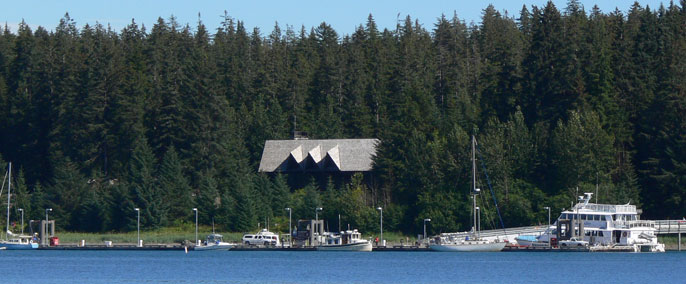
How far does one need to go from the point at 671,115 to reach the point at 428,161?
700 inches

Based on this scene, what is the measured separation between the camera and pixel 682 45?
9669 cm

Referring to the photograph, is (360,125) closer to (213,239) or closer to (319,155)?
(319,155)

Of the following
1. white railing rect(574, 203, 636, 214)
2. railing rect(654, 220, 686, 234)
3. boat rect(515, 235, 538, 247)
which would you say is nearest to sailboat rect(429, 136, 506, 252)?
boat rect(515, 235, 538, 247)

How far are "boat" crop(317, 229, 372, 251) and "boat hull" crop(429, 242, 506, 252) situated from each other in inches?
221

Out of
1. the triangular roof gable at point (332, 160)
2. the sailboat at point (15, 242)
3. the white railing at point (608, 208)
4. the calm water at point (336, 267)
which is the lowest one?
the calm water at point (336, 267)

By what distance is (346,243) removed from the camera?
89562 mm

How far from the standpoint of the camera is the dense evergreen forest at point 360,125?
91.7 meters

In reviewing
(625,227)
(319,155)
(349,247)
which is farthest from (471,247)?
(319,155)

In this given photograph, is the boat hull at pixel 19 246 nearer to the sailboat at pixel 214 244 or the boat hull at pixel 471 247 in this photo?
the sailboat at pixel 214 244

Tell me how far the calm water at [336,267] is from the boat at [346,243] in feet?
2.20

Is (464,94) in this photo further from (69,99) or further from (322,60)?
(69,99)

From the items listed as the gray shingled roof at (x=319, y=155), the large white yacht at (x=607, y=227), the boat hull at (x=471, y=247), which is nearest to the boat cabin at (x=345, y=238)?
the boat hull at (x=471, y=247)

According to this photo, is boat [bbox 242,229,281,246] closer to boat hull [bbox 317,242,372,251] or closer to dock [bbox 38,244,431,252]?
dock [bbox 38,244,431,252]

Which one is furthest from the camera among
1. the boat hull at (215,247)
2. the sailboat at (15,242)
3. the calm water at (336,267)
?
the sailboat at (15,242)
